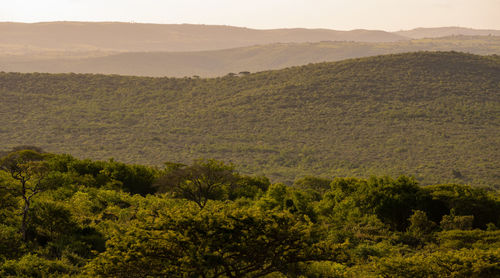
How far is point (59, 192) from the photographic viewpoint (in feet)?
102

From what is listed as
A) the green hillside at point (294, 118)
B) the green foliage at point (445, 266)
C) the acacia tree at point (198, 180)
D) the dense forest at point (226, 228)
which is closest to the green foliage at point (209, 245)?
the dense forest at point (226, 228)

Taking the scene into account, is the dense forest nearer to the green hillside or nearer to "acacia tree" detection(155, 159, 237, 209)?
"acacia tree" detection(155, 159, 237, 209)

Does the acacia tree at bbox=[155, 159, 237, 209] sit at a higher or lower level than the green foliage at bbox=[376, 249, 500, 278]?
lower

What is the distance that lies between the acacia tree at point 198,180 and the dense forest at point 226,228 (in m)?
0.08

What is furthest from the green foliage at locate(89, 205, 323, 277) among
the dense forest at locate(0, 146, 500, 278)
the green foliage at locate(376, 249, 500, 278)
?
the green foliage at locate(376, 249, 500, 278)

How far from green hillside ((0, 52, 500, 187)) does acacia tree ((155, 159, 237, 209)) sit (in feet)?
130

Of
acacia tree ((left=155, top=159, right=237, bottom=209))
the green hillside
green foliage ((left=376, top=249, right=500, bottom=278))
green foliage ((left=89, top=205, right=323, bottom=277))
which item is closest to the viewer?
green foliage ((left=89, top=205, right=323, bottom=277))

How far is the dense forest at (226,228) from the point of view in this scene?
13930 millimetres

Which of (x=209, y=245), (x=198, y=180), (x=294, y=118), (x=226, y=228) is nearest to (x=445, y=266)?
(x=226, y=228)

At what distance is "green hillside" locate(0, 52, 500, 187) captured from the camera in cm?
8025

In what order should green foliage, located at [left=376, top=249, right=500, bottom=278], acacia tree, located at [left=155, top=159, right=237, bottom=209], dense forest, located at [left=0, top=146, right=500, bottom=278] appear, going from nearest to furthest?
dense forest, located at [left=0, top=146, right=500, bottom=278], green foliage, located at [left=376, top=249, right=500, bottom=278], acacia tree, located at [left=155, top=159, right=237, bottom=209]

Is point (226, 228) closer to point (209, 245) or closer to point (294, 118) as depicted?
point (209, 245)

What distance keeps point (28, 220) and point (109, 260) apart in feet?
33.1

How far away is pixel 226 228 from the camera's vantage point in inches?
543
